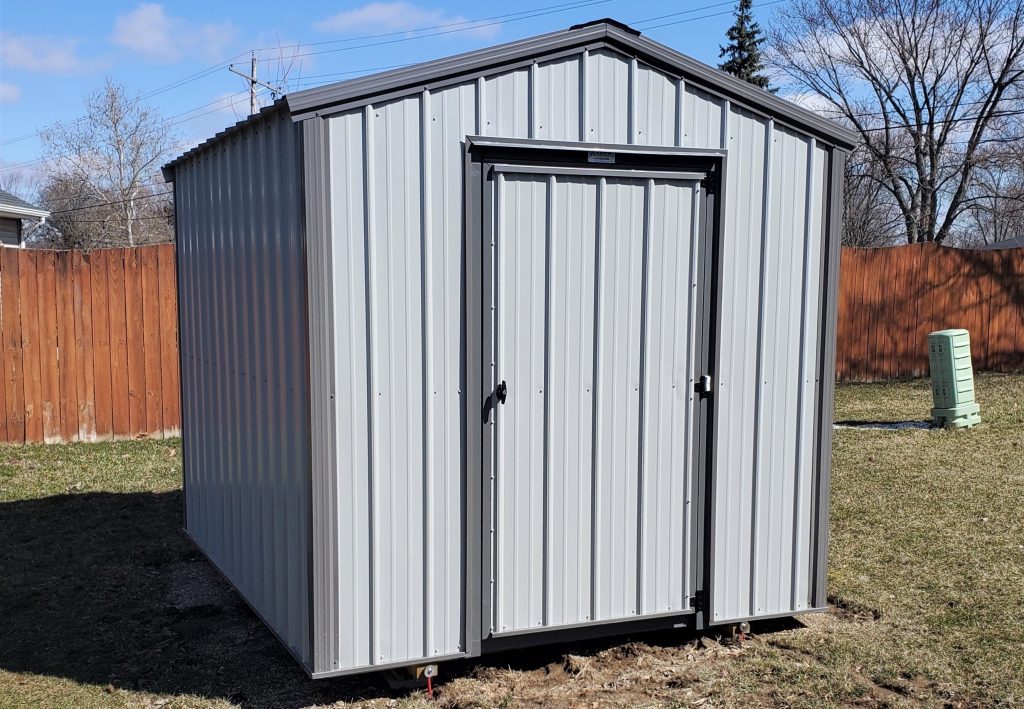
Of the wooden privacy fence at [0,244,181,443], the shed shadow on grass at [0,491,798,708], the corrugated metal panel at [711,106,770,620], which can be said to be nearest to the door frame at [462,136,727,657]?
the corrugated metal panel at [711,106,770,620]

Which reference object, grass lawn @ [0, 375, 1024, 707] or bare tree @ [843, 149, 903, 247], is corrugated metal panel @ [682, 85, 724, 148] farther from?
bare tree @ [843, 149, 903, 247]

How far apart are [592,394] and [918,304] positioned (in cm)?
1145

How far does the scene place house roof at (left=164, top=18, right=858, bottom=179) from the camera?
12.6 ft

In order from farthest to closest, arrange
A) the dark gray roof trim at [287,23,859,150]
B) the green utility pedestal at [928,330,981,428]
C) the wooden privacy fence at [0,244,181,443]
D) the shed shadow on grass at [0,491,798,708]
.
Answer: the green utility pedestal at [928,330,981,428]
the wooden privacy fence at [0,244,181,443]
the shed shadow on grass at [0,491,798,708]
the dark gray roof trim at [287,23,859,150]

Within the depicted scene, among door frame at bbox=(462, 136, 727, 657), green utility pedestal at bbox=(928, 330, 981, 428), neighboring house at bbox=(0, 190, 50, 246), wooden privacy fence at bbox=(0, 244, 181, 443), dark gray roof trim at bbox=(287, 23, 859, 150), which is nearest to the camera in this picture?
dark gray roof trim at bbox=(287, 23, 859, 150)

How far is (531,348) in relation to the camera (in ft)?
14.0

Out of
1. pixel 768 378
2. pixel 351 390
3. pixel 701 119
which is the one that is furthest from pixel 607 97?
pixel 351 390

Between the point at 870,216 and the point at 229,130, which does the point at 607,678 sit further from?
the point at 870,216

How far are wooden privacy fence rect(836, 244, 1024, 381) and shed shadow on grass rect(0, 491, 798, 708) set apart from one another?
34.3ft

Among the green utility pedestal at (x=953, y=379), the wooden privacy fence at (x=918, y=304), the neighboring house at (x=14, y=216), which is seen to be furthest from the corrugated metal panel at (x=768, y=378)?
the neighboring house at (x=14, y=216)

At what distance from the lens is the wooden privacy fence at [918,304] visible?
1420 centimetres

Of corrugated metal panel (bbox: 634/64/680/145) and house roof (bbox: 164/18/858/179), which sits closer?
house roof (bbox: 164/18/858/179)

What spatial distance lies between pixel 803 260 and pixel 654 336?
3.01 ft

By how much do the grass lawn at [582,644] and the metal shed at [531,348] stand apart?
217mm
